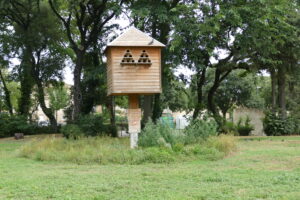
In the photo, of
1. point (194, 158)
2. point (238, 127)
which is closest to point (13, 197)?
point (194, 158)

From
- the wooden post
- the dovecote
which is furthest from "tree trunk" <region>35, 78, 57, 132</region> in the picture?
the dovecote

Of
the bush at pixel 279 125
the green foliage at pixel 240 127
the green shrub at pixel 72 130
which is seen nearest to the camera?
the green shrub at pixel 72 130

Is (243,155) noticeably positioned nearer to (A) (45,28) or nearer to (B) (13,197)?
(B) (13,197)

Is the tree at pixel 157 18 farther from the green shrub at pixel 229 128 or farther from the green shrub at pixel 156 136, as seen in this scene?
the green shrub at pixel 156 136

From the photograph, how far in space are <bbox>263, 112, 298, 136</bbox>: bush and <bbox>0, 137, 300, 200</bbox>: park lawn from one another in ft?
40.4

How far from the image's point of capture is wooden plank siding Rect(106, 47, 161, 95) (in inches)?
518

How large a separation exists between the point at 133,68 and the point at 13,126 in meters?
16.5

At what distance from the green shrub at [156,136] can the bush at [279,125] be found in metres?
12.7

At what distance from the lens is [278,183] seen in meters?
7.44

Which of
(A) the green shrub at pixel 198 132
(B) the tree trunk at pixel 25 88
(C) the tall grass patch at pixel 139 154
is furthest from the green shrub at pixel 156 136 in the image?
(B) the tree trunk at pixel 25 88

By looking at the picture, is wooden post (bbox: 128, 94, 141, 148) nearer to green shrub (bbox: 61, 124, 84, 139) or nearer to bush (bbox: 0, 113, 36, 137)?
green shrub (bbox: 61, 124, 84, 139)

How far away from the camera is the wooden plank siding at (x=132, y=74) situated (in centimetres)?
1316

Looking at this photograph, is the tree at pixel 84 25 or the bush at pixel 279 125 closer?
the bush at pixel 279 125

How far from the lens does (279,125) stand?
23.2 m
